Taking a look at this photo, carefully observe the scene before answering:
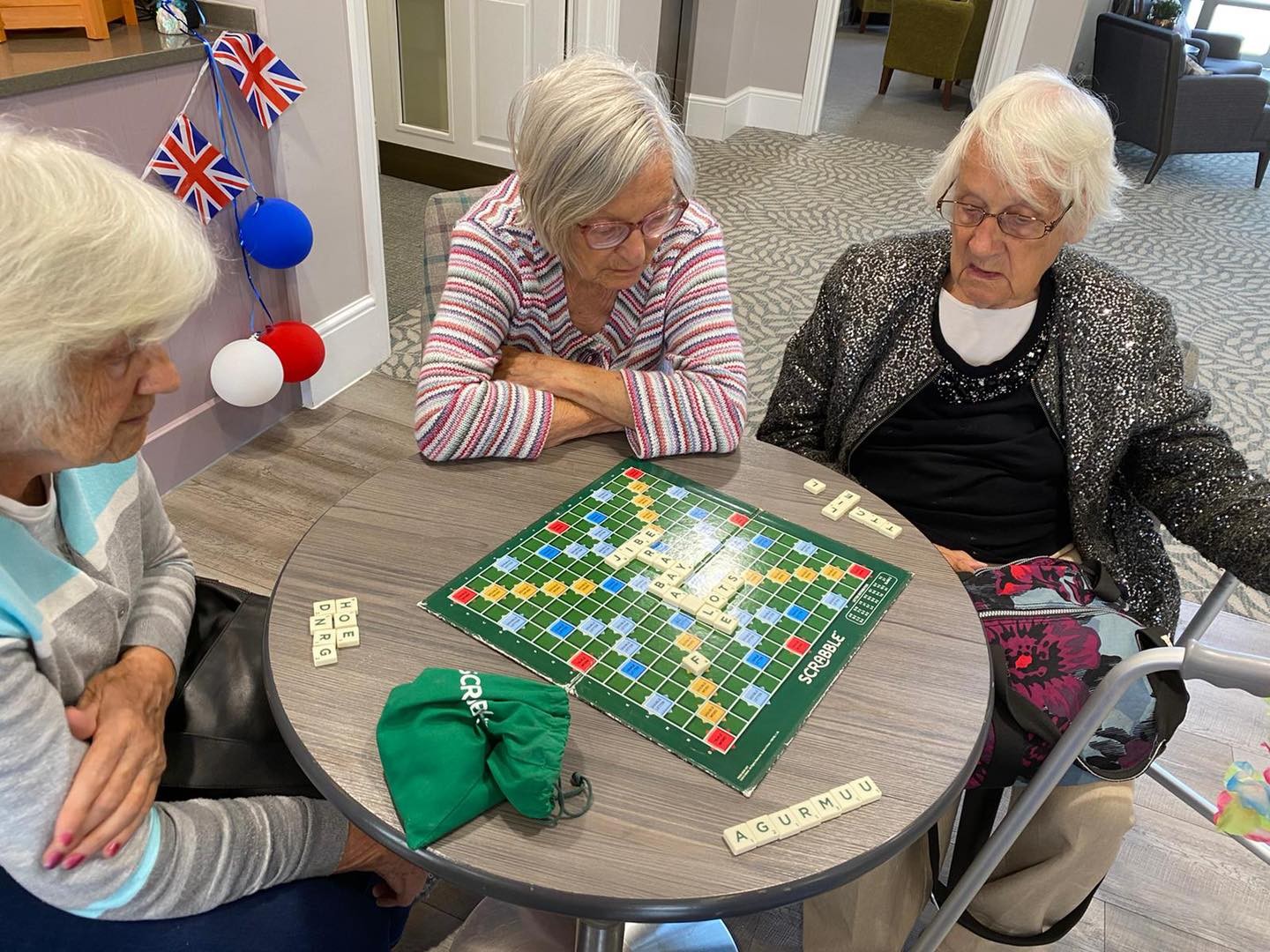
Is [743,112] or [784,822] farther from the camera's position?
[743,112]

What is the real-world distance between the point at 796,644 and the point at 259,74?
6.82ft

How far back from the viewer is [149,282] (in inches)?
31.6

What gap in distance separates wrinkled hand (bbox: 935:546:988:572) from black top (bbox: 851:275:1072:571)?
31 millimetres

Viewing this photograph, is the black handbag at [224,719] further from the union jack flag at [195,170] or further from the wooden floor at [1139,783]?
the union jack flag at [195,170]

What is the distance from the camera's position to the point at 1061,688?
3.98 feet

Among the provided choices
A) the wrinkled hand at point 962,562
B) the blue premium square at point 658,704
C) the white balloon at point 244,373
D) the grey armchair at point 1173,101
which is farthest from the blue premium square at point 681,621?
the grey armchair at point 1173,101

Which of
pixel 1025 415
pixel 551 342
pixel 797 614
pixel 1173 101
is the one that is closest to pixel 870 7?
pixel 1173 101

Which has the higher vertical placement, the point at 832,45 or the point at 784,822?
the point at 784,822

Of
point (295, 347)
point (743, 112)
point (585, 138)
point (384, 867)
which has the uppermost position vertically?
point (585, 138)

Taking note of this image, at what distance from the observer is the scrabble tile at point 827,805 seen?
0.84 meters

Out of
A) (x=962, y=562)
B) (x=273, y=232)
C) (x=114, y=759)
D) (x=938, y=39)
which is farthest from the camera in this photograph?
(x=938, y=39)

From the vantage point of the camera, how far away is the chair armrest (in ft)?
21.3

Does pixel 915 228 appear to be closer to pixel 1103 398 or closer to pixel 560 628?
pixel 1103 398

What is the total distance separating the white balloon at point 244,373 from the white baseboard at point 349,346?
0.36 metres
